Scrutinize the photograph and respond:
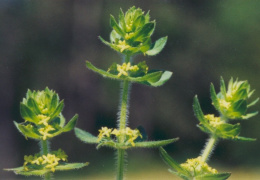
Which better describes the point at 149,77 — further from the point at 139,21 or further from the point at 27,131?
the point at 27,131

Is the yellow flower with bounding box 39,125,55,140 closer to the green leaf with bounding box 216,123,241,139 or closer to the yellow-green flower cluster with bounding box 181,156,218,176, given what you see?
the yellow-green flower cluster with bounding box 181,156,218,176

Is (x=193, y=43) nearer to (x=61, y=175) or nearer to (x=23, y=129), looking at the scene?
(x=61, y=175)

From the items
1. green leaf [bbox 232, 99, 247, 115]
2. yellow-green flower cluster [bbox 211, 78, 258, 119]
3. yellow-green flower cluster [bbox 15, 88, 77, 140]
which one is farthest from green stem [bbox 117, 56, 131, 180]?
green leaf [bbox 232, 99, 247, 115]

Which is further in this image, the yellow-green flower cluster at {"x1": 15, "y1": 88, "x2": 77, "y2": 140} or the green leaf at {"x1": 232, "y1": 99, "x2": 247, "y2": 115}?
the green leaf at {"x1": 232, "y1": 99, "x2": 247, "y2": 115}

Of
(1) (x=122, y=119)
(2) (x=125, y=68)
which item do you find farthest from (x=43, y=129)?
(2) (x=125, y=68)

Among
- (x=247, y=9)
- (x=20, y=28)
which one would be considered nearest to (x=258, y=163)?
(x=247, y=9)

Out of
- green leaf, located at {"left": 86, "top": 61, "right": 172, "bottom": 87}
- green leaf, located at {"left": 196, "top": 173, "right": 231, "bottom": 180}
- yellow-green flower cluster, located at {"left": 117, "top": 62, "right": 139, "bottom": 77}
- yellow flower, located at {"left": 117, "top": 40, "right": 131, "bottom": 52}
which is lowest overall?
green leaf, located at {"left": 196, "top": 173, "right": 231, "bottom": 180}

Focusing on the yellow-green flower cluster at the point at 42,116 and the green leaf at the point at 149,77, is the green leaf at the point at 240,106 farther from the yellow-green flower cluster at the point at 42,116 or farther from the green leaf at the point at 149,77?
the yellow-green flower cluster at the point at 42,116
